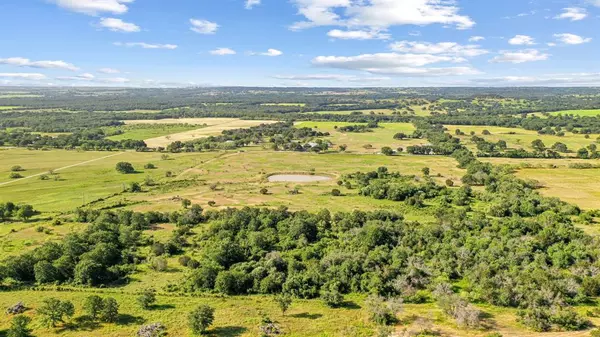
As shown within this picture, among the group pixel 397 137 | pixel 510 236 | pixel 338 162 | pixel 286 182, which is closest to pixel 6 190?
pixel 286 182

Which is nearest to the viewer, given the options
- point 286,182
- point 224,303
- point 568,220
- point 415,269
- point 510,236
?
point 224,303

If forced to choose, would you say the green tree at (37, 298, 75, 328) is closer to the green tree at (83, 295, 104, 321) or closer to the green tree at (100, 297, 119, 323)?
the green tree at (83, 295, 104, 321)

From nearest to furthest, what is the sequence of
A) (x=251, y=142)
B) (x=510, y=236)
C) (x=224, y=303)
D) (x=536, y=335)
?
(x=536, y=335), (x=224, y=303), (x=510, y=236), (x=251, y=142)

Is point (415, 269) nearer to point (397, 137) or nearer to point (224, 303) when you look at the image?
point (224, 303)

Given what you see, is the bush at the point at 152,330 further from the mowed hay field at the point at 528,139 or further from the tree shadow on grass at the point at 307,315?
the mowed hay field at the point at 528,139

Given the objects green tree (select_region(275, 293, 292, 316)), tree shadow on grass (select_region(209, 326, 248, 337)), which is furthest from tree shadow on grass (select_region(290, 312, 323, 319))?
tree shadow on grass (select_region(209, 326, 248, 337))

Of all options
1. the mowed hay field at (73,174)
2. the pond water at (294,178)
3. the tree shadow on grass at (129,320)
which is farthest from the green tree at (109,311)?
the pond water at (294,178)
